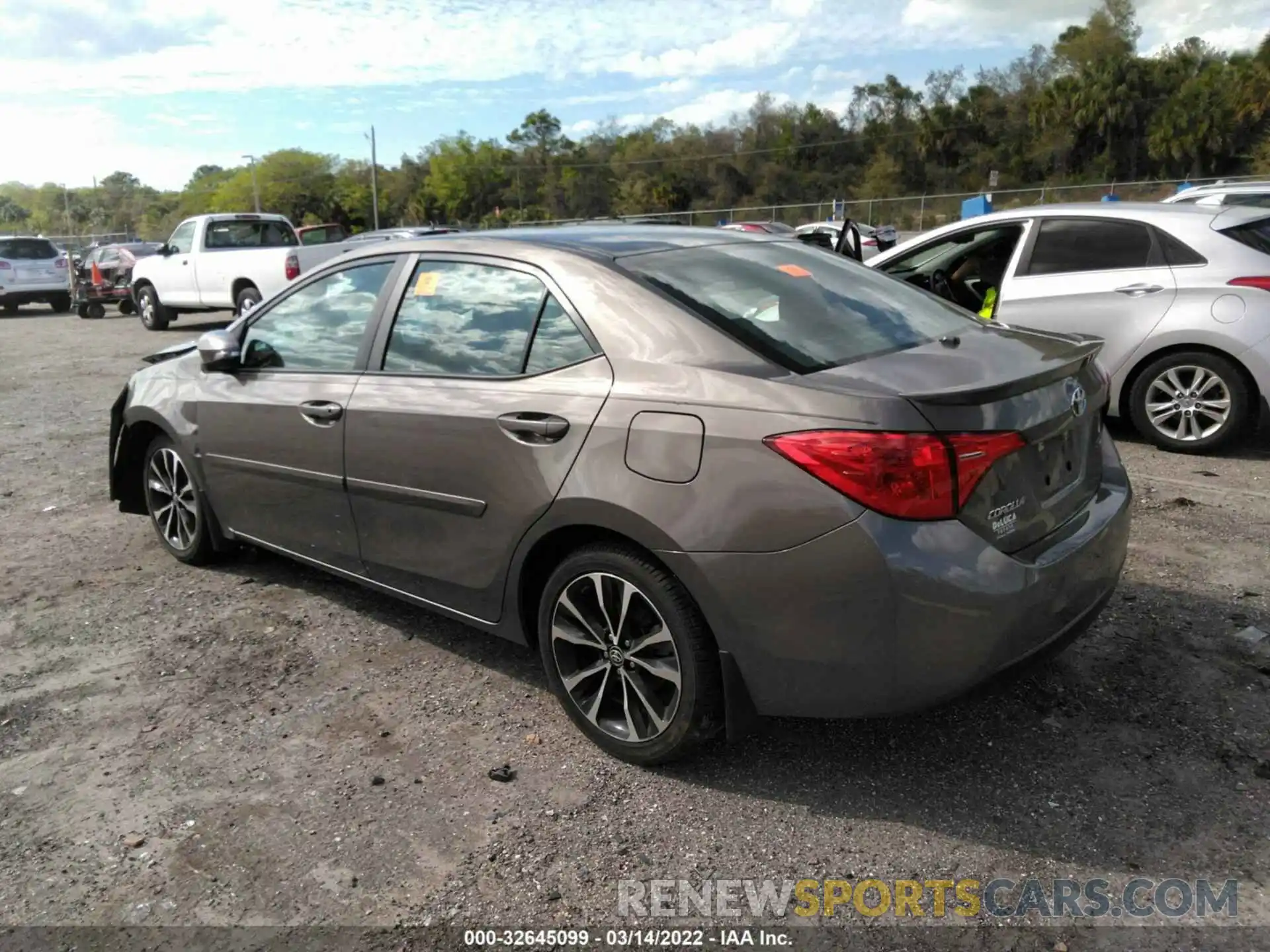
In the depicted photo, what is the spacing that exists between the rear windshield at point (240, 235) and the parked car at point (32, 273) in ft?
28.1

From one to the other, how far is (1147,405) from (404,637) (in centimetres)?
514

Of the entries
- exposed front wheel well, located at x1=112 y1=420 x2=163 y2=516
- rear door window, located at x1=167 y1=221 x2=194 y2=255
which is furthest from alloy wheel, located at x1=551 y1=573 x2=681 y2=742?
rear door window, located at x1=167 y1=221 x2=194 y2=255

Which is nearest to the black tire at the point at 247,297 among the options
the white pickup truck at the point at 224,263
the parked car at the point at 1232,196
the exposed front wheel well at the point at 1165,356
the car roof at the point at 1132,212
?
the white pickup truck at the point at 224,263

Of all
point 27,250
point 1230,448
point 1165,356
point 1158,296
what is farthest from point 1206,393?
point 27,250

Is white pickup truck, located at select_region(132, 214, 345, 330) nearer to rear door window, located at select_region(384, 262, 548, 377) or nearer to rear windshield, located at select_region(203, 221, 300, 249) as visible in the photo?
rear windshield, located at select_region(203, 221, 300, 249)

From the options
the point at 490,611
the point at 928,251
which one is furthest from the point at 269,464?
the point at 928,251

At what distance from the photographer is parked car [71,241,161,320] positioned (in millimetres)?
20484

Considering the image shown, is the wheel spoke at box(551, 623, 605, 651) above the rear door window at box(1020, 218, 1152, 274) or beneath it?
beneath

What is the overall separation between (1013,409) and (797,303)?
2.76 feet

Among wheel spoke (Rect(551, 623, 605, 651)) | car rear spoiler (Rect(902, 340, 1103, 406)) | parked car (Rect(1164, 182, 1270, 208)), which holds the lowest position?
wheel spoke (Rect(551, 623, 605, 651))

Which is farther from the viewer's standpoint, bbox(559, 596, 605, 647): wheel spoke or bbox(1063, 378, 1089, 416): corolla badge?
bbox(559, 596, 605, 647): wheel spoke

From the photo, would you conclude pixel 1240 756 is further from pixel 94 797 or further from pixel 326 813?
pixel 94 797

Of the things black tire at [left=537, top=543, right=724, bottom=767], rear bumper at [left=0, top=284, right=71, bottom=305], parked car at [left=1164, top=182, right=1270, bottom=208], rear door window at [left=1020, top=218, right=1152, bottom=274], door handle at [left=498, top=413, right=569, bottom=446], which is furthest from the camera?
rear bumper at [left=0, top=284, right=71, bottom=305]

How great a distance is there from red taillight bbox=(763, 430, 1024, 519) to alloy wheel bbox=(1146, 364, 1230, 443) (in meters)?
4.79
